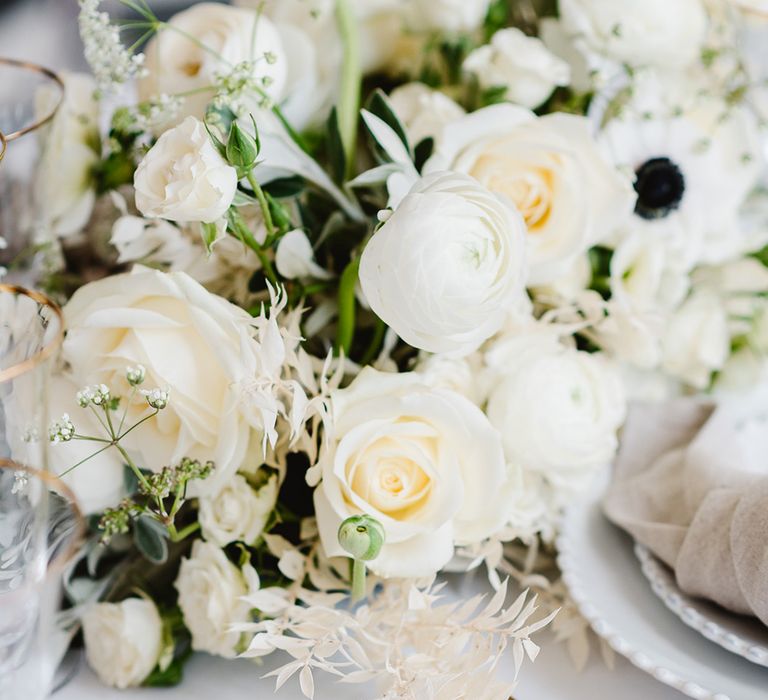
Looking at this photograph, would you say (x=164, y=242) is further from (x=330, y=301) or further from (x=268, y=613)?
(x=268, y=613)

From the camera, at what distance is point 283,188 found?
521mm

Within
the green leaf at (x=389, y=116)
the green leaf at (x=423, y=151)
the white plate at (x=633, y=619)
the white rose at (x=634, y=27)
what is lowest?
the white plate at (x=633, y=619)

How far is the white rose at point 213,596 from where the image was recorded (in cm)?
48

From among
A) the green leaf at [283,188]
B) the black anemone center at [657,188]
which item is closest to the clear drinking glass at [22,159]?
the green leaf at [283,188]

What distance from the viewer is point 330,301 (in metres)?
0.55

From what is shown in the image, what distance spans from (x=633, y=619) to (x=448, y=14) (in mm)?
455

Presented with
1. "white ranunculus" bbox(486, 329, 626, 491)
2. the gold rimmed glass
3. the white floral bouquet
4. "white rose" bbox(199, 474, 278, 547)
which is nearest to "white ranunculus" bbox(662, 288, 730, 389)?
the white floral bouquet

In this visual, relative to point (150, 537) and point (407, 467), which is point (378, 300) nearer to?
point (407, 467)

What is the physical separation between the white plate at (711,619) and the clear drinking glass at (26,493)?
35 centimetres

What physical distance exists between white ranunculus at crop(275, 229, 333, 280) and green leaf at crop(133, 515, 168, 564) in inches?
6.5

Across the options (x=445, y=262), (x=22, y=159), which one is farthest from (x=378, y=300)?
(x=22, y=159)

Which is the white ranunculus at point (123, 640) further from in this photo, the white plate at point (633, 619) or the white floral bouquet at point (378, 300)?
the white plate at point (633, 619)

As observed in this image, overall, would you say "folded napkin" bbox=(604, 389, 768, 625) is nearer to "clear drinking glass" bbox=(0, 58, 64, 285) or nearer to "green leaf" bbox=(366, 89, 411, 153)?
"green leaf" bbox=(366, 89, 411, 153)

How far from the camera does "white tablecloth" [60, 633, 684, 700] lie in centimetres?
50
